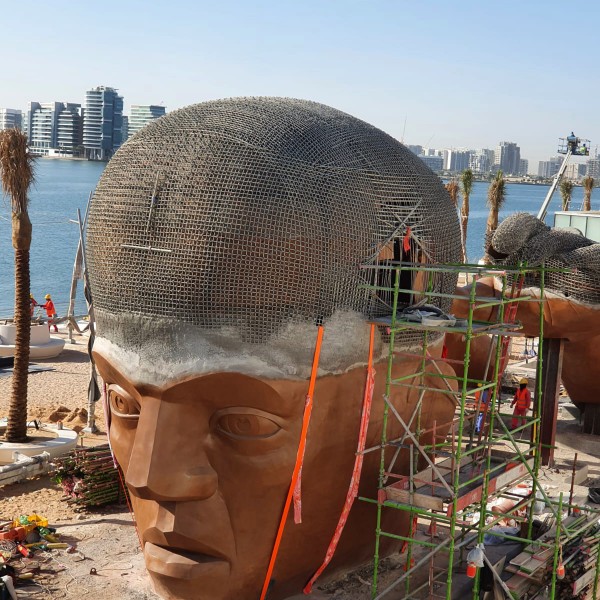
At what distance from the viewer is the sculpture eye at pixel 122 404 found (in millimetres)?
12188

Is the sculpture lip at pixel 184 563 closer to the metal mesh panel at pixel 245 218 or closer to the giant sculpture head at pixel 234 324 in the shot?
the giant sculpture head at pixel 234 324

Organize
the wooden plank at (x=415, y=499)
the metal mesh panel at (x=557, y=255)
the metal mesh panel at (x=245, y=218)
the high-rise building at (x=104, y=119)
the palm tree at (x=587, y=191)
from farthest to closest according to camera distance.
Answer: the high-rise building at (x=104, y=119), the palm tree at (x=587, y=191), the metal mesh panel at (x=557, y=255), the wooden plank at (x=415, y=499), the metal mesh panel at (x=245, y=218)

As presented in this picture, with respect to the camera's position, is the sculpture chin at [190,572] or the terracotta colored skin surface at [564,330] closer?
the sculpture chin at [190,572]

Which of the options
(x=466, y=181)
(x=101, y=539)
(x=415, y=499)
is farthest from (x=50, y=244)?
(x=415, y=499)

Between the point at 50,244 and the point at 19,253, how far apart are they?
68.5 m

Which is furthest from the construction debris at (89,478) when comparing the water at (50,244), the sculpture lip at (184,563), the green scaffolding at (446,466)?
the water at (50,244)

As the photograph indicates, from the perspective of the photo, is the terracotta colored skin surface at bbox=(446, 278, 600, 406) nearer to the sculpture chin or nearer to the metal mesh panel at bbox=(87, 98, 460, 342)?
the metal mesh panel at bbox=(87, 98, 460, 342)

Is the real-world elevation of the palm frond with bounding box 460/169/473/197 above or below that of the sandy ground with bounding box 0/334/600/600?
above

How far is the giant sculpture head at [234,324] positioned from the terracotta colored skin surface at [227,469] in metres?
0.02

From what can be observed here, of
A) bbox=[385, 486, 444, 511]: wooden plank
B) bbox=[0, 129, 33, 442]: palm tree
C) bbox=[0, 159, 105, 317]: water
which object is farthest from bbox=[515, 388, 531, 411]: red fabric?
bbox=[0, 159, 105, 317]: water

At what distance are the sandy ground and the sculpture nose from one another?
2.21m

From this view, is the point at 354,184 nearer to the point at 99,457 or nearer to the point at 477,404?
the point at 477,404

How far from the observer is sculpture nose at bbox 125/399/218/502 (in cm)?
1150

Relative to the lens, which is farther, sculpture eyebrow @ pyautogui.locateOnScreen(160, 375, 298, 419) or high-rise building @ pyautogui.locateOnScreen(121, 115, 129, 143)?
high-rise building @ pyautogui.locateOnScreen(121, 115, 129, 143)
